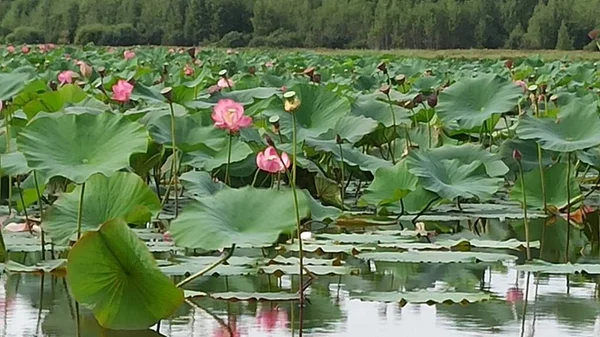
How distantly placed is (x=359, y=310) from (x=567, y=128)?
47.3 inches

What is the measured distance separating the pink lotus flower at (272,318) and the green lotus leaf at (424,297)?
168mm

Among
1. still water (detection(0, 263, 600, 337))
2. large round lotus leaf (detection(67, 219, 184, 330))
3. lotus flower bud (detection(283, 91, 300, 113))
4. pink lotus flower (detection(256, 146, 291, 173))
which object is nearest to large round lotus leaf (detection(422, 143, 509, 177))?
still water (detection(0, 263, 600, 337))

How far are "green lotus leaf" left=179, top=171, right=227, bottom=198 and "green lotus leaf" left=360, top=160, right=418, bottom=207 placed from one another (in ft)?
1.56

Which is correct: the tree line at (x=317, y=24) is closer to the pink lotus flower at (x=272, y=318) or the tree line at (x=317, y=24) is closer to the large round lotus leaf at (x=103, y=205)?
the large round lotus leaf at (x=103, y=205)

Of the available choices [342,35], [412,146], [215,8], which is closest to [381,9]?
[342,35]

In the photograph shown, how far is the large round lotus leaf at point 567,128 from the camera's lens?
2.74 metres

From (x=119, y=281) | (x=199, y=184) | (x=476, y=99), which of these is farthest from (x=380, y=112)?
(x=119, y=281)

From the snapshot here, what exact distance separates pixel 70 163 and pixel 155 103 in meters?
1.12

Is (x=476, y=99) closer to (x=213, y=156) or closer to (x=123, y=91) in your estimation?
(x=213, y=156)

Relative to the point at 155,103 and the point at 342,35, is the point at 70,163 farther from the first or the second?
the point at 342,35

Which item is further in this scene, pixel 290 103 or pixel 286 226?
pixel 290 103

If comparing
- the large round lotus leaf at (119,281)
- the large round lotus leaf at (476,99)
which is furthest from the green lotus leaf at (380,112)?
the large round lotus leaf at (119,281)

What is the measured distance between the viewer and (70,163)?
195 centimetres

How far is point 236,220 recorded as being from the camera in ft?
5.80
